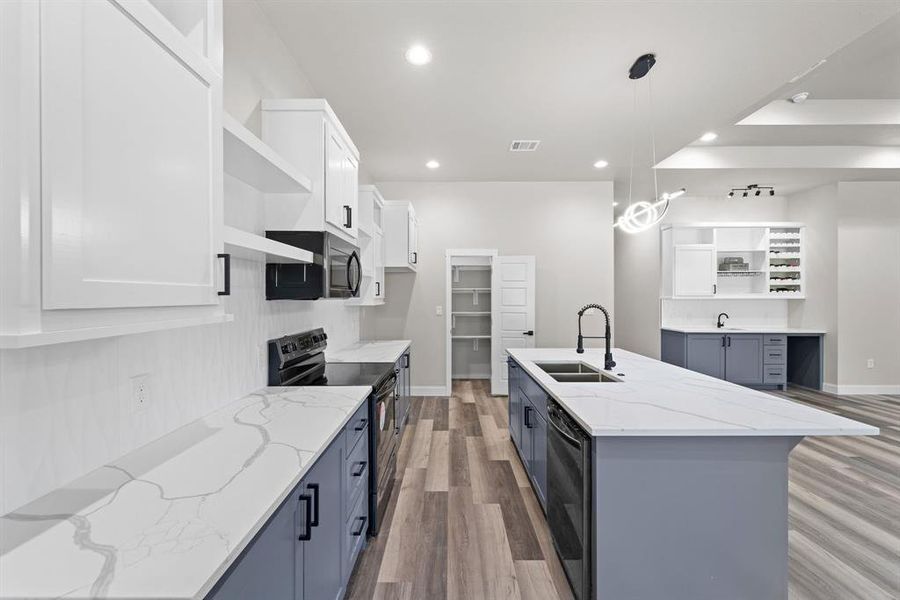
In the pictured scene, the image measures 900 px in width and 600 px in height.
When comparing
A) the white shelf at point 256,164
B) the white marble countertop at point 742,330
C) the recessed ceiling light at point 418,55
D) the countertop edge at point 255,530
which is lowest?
the countertop edge at point 255,530

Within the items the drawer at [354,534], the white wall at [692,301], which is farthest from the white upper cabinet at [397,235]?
the white wall at [692,301]

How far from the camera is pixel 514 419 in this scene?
3.71m

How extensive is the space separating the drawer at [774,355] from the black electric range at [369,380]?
6007 mm

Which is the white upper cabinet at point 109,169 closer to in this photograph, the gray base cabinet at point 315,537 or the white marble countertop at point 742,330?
the gray base cabinet at point 315,537

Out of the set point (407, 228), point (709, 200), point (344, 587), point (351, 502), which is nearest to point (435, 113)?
point (407, 228)

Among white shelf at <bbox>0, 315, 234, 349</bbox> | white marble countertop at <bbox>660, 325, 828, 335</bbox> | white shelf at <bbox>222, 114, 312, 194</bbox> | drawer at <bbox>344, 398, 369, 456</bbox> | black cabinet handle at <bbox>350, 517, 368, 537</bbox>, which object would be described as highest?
white shelf at <bbox>222, 114, 312, 194</bbox>

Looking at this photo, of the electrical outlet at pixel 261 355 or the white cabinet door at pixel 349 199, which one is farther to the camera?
the white cabinet door at pixel 349 199

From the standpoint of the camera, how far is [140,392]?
1.35 meters

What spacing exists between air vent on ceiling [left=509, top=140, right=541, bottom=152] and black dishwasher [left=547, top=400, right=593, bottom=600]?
10.2 ft

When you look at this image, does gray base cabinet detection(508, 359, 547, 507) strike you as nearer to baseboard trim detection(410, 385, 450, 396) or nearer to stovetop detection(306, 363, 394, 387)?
stovetop detection(306, 363, 394, 387)

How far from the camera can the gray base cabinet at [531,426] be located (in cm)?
254

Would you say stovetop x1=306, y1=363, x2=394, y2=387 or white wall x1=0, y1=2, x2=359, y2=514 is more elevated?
white wall x1=0, y1=2, x2=359, y2=514

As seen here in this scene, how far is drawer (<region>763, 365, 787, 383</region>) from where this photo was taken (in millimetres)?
6195

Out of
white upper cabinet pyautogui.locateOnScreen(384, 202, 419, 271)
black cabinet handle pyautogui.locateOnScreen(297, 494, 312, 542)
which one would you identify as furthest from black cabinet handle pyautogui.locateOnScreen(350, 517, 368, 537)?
white upper cabinet pyautogui.locateOnScreen(384, 202, 419, 271)
